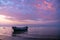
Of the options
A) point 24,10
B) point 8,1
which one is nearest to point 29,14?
point 24,10

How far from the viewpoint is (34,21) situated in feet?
7.30

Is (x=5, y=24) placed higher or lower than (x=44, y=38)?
higher

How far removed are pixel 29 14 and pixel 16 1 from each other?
0.33m

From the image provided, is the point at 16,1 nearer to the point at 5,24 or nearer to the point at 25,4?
the point at 25,4

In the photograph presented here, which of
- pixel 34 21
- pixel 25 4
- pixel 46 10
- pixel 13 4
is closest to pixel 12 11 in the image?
pixel 13 4

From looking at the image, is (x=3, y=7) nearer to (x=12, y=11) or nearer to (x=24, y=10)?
(x=12, y=11)

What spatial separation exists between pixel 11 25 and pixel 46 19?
637 millimetres

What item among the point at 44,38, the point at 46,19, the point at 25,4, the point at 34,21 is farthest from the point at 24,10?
the point at 44,38

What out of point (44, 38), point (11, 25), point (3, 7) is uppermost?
point (3, 7)

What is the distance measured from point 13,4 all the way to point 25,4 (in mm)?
216

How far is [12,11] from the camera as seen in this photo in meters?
2.23

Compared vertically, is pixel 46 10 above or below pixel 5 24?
above

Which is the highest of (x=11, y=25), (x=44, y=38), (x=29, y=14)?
(x=29, y=14)

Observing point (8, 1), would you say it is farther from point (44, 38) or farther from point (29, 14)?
point (44, 38)
